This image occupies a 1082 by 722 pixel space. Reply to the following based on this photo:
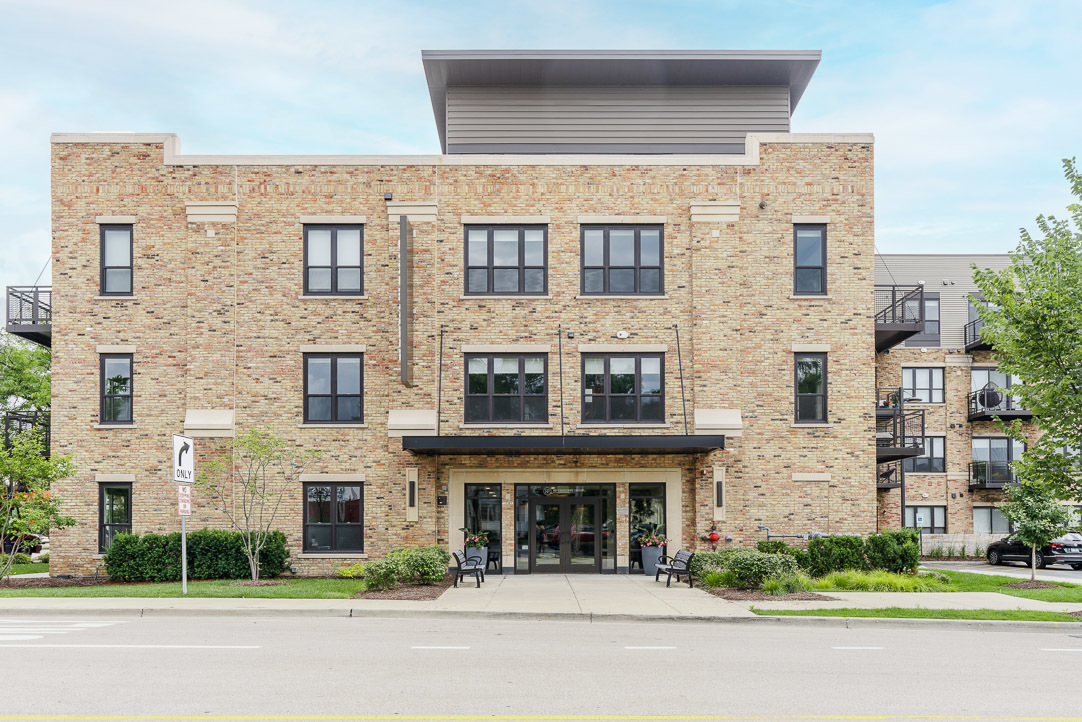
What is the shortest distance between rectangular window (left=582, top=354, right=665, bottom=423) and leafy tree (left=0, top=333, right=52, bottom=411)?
29.3 meters

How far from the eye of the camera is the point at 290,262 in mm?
24562

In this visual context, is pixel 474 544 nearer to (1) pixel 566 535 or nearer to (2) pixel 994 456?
(1) pixel 566 535

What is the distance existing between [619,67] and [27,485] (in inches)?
776

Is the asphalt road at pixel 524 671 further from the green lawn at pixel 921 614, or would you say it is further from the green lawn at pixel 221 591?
the green lawn at pixel 221 591

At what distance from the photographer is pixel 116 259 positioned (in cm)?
2469

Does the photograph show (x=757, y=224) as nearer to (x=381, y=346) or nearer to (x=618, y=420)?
(x=618, y=420)

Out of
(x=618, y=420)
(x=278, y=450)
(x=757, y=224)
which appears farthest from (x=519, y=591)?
(x=757, y=224)

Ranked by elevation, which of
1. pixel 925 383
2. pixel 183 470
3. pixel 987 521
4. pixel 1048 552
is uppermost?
pixel 925 383

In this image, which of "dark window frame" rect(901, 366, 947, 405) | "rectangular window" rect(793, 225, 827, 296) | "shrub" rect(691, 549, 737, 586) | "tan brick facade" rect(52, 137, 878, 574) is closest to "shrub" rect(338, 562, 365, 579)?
"tan brick facade" rect(52, 137, 878, 574)

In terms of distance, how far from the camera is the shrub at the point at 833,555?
22.1 m

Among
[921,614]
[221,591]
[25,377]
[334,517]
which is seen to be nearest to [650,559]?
[334,517]

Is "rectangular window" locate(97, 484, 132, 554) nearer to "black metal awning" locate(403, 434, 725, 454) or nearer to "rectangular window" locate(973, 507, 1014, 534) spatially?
"black metal awning" locate(403, 434, 725, 454)

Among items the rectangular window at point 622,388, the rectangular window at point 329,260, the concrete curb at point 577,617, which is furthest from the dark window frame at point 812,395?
the rectangular window at point 329,260

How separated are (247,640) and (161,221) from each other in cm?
1531
